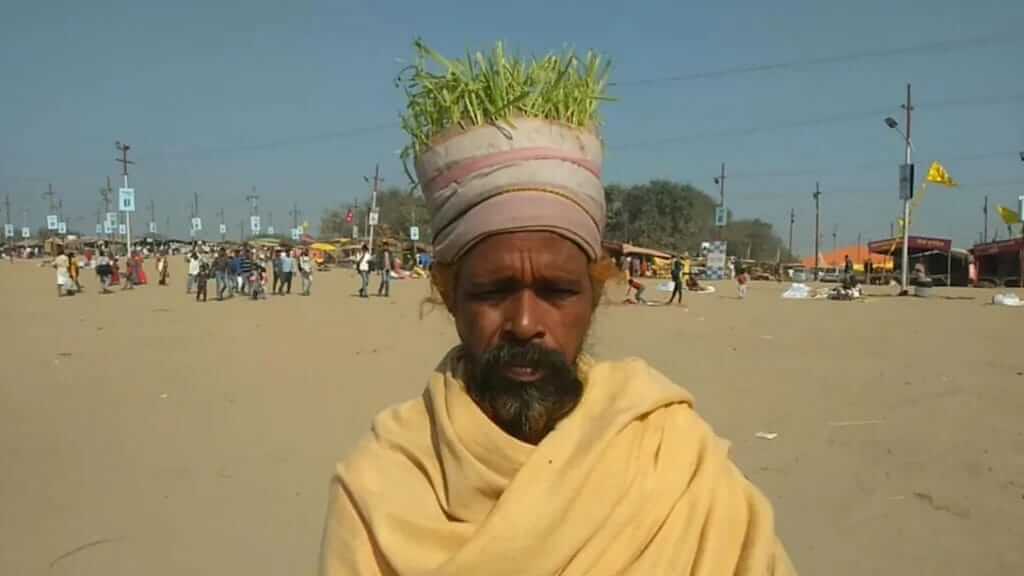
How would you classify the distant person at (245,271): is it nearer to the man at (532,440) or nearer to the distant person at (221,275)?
the distant person at (221,275)

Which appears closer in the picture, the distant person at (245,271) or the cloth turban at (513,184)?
the cloth turban at (513,184)

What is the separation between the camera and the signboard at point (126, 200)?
3844 centimetres

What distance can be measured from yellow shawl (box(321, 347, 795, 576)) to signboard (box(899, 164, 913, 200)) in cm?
3348

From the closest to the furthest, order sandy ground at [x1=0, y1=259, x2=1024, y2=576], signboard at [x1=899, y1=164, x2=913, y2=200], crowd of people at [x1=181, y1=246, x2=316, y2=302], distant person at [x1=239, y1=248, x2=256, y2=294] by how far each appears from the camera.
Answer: sandy ground at [x1=0, y1=259, x2=1024, y2=576] → crowd of people at [x1=181, y1=246, x2=316, y2=302] → distant person at [x1=239, y1=248, x2=256, y2=294] → signboard at [x1=899, y1=164, x2=913, y2=200]

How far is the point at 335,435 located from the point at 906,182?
3020 centimetres

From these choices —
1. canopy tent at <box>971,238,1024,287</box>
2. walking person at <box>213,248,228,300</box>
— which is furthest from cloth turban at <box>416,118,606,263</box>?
canopy tent at <box>971,238,1024,287</box>

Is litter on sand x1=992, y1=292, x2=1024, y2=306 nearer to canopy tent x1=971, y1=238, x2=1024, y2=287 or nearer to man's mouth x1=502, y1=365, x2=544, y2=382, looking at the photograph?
canopy tent x1=971, y1=238, x2=1024, y2=287

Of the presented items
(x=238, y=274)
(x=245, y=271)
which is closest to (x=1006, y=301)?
(x=245, y=271)

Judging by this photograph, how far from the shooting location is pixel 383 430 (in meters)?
1.84

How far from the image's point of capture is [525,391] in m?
1.73

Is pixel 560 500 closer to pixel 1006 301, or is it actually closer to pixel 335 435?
pixel 335 435

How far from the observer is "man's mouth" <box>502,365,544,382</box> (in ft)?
5.68

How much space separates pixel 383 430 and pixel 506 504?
405mm

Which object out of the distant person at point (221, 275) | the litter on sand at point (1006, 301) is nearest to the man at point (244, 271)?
the distant person at point (221, 275)
